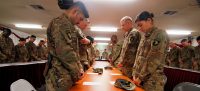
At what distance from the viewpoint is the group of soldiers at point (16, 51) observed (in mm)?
5598

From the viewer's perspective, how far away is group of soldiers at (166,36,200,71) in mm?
6008

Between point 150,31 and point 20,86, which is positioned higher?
point 150,31

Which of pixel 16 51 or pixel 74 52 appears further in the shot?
pixel 16 51

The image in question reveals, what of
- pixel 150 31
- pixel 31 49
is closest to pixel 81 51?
pixel 150 31

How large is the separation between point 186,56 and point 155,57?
16.4ft

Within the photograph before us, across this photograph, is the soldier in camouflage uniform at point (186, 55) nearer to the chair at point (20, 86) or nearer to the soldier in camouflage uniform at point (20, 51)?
the soldier in camouflage uniform at point (20, 51)

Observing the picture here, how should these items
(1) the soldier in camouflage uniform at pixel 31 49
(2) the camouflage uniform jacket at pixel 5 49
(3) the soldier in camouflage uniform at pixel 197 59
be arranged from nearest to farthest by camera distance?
(2) the camouflage uniform jacket at pixel 5 49, (3) the soldier in camouflage uniform at pixel 197 59, (1) the soldier in camouflage uniform at pixel 31 49

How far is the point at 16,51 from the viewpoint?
7199mm

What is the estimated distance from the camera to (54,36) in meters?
1.70

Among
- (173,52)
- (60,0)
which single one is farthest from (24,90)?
(173,52)

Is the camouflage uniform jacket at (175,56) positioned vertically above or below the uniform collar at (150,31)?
below

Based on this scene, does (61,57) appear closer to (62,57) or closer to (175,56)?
(62,57)

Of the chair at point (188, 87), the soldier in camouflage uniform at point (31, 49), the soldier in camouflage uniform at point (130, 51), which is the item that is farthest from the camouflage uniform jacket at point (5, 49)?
the chair at point (188, 87)

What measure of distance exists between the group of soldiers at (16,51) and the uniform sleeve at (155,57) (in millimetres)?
4751
